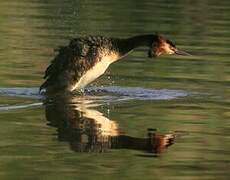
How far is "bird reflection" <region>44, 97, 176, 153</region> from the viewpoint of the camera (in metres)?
9.42

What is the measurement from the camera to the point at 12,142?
938 centimetres

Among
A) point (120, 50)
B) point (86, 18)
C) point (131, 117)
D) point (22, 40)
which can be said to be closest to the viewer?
point (131, 117)

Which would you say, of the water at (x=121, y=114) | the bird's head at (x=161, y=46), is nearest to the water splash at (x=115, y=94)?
the water at (x=121, y=114)

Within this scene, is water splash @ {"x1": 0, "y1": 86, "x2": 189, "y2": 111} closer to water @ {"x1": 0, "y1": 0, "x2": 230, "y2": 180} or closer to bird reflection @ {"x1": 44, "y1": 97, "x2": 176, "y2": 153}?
water @ {"x1": 0, "y1": 0, "x2": 230, "y2": 180}

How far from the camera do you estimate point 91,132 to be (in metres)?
10.1

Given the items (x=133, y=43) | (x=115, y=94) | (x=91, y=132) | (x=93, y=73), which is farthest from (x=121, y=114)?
(x=133, y=43)

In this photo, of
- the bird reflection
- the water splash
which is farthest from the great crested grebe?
the bird reflection

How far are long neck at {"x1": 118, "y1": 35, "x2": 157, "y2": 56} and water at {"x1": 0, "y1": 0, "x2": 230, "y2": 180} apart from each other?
0.63 meters

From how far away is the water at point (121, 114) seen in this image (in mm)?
8539

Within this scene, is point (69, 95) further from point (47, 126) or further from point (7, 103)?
point (47, 126)

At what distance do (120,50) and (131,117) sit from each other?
2197 millimetres

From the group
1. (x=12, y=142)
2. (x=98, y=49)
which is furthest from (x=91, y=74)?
(x=12, y=142)

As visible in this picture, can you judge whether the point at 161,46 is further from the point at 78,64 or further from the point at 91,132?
the point at 91,132

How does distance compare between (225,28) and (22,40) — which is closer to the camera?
(22,40)
